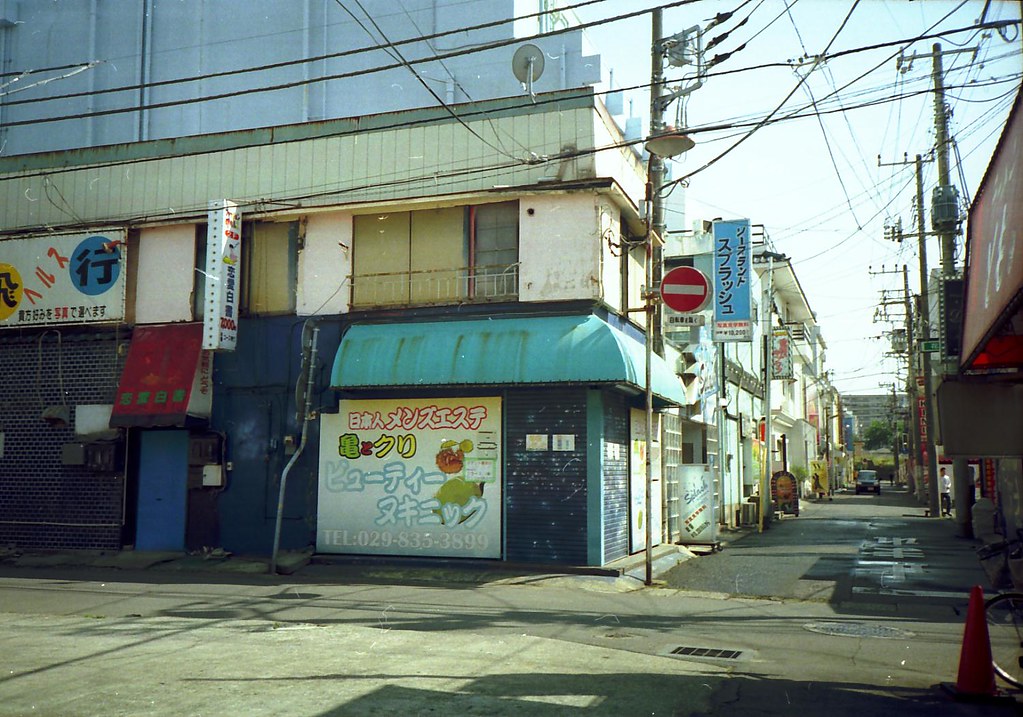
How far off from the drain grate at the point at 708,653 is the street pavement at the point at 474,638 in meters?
0.04

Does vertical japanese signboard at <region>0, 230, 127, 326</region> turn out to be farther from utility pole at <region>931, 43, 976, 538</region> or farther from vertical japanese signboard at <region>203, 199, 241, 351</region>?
utility pole at <region>931, 43, 976, 538</region>

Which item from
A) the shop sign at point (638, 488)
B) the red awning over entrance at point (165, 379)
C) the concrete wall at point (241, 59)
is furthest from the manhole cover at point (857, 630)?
the concrete wall at point (241, 59)

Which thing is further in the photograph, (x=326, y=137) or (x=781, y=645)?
(x=326, y=137)

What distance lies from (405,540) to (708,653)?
819 centimetres

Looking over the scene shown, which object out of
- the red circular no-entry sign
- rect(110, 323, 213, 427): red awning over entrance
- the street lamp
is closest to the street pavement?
the street lamp

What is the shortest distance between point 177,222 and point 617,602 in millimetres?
11638

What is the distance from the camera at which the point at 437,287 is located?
16.7 m

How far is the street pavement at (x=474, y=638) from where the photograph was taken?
6898 mm

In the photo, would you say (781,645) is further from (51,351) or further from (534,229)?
(51,351)

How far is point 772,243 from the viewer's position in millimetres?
32875

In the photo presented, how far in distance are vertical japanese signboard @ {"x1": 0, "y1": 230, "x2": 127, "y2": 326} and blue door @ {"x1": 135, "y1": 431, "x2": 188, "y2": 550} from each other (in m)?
2.72

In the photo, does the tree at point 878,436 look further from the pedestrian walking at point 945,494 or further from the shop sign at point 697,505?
the shop sign at point 697,505

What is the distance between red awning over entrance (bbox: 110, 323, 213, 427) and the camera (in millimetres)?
16875

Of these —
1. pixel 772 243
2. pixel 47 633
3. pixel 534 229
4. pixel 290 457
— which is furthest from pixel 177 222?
pixel 772 243
